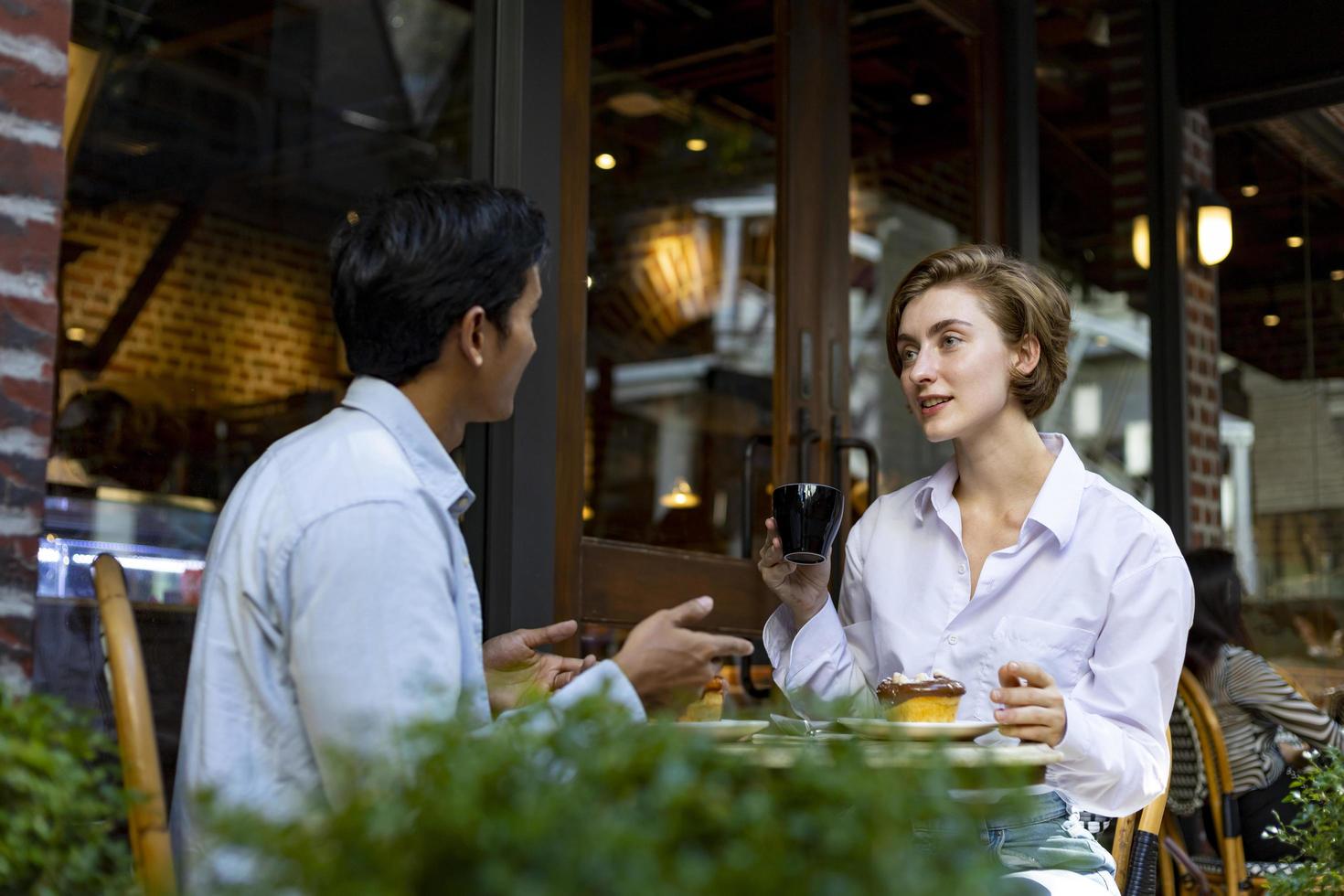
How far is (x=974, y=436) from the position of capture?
7.85ft

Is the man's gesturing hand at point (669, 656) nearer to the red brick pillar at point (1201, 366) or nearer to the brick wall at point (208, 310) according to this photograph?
the red brick pillar at point (1201, 366)

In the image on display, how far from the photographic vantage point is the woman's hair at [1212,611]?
390 cm

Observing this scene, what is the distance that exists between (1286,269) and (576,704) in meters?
6.25

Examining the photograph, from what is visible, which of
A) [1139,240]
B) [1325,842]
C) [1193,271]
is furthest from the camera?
[1139,240]

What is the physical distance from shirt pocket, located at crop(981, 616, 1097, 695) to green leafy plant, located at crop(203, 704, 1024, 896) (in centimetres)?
115

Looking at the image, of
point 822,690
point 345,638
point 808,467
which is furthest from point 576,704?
point 808,467

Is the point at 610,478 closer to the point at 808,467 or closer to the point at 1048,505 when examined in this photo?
the point at 808,467

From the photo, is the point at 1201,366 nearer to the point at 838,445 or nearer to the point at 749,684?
the point at 838,445

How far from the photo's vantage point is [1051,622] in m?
2.19

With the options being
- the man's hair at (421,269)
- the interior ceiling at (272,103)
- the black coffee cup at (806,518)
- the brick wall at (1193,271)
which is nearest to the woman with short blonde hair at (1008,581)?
the black coffee cup at (806,518)

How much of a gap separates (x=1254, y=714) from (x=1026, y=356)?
1933 millimetres

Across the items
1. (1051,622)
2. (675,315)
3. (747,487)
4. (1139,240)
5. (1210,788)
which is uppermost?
(675,315)

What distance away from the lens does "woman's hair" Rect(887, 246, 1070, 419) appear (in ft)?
7.80

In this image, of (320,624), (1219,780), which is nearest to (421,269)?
(320,624)
